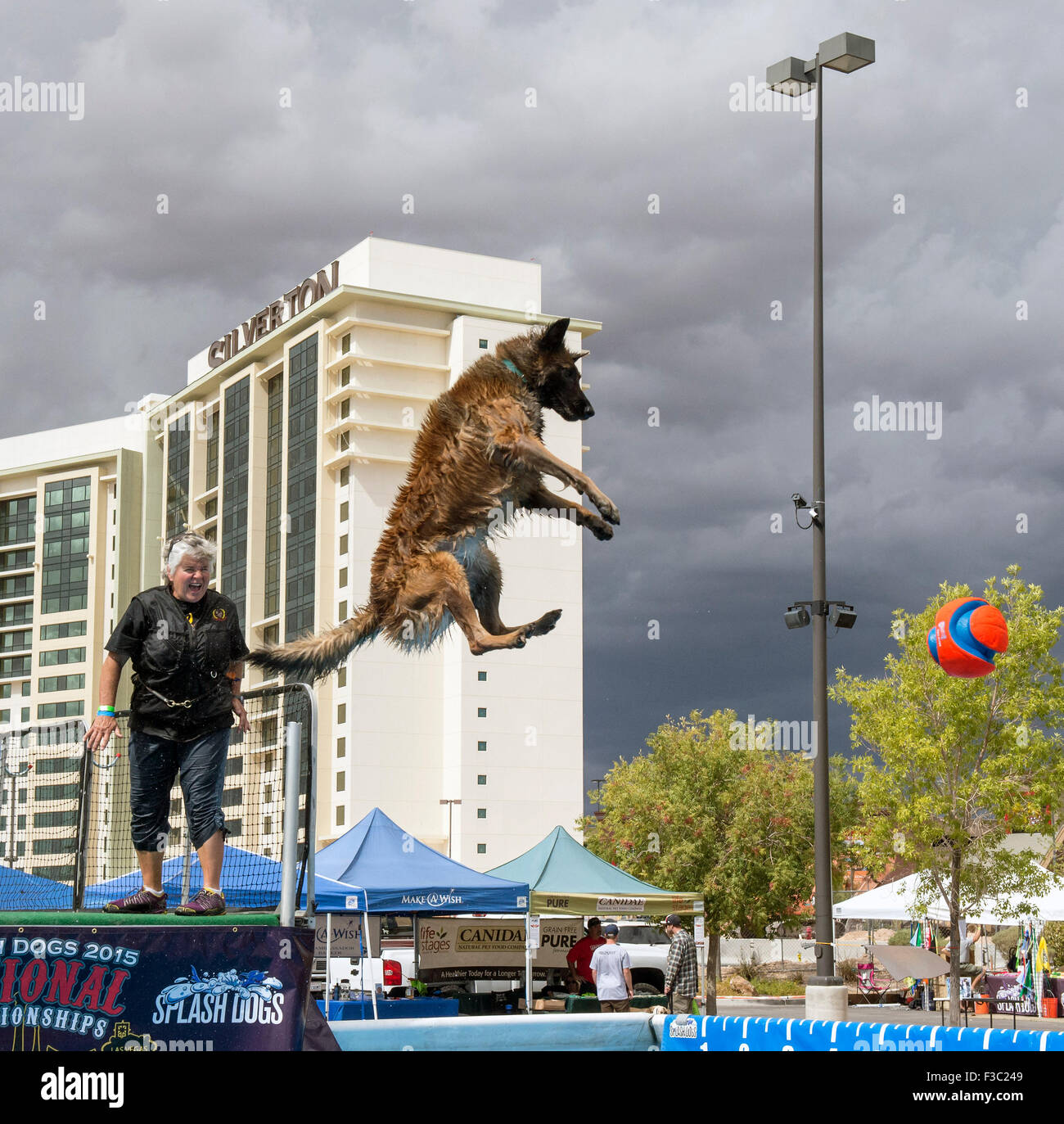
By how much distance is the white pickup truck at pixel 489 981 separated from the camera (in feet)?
75.4

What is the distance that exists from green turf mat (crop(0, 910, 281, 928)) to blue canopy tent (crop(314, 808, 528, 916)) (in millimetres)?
10586

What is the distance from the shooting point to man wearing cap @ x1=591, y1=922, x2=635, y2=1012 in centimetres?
1659

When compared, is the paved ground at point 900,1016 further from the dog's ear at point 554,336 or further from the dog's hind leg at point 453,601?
the dog's ear at point 554,336

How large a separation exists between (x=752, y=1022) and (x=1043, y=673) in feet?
55.2

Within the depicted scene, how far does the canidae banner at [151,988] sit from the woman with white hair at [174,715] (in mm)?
405

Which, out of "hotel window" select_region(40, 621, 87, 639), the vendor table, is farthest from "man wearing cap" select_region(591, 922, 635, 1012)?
"hotel window" select_region(40, 621, 87, 639)

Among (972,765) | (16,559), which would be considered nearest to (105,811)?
(972,765)

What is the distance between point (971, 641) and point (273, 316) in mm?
66445

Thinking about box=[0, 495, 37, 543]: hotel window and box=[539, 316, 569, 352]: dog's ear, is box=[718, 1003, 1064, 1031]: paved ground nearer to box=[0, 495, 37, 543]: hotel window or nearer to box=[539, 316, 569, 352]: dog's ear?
box=[539, 316, 569, 352]: dog's ear

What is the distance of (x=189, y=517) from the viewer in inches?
3236

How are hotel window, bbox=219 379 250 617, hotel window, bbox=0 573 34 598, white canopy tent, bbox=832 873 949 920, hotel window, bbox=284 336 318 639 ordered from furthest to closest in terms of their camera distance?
hotel window, bbox=0 573 34 598 < hotel window, bbox=219 379 250 617 < hotel window, bbox=284 336 318 639 < white canopy tent, bbox=832 873 949 920

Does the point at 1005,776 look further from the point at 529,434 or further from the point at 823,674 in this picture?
the point at 529,434

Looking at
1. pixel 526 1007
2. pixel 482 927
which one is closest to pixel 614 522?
pixel 526 1007

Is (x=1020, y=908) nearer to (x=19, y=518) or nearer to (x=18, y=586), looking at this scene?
(x=19, y=518)
